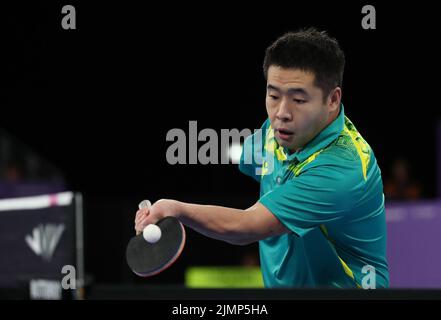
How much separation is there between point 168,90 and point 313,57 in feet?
18.5

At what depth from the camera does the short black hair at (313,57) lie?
4273mm

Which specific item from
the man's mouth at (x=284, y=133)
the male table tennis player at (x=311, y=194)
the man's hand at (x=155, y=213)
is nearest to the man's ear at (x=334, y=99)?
the male table tennis player at (x=311, y=194)

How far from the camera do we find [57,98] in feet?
41.0

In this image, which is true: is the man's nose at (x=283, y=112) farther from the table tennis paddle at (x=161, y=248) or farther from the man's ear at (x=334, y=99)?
the table tennis paddle at (x=161, y=248)

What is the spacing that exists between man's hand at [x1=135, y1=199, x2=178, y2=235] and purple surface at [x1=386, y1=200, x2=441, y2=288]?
6477mm

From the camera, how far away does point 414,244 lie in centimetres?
1034

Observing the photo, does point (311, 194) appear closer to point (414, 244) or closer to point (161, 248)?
point (161, 248)

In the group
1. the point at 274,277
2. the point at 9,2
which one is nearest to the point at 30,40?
the point at 9,2

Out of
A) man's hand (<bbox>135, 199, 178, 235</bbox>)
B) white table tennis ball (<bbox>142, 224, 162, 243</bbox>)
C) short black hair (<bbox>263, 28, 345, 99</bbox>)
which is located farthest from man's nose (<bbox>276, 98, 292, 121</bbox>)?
white table tennis ball (<bbox>142, 224, 162, 243</bbox>)

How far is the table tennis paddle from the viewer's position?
383 cm

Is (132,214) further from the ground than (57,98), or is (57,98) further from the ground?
(57,98)

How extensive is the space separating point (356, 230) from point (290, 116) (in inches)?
26.5

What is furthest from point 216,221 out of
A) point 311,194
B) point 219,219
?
point 311,194
